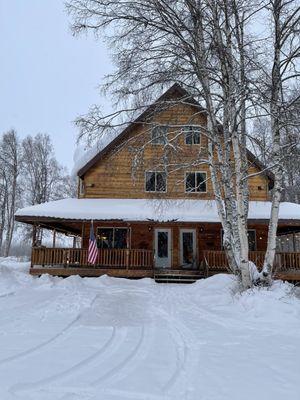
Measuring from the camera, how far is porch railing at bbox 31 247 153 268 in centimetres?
1547

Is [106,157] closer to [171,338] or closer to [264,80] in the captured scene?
[264,80]

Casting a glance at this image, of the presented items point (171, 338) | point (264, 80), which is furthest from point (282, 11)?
point (171, 338)

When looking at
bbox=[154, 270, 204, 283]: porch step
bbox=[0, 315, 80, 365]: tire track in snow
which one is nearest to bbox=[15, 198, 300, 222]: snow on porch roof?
bbox=[154, 270, 204, 283]: porch step

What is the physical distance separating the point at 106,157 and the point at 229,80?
8651mm

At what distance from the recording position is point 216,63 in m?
11.1

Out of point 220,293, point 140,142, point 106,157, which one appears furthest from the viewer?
point 106,157

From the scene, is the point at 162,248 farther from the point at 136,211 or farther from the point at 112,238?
the point at 136,211

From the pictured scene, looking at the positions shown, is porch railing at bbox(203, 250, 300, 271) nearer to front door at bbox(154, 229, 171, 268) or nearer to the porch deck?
the porch deck

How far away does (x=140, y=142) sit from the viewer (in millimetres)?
12414

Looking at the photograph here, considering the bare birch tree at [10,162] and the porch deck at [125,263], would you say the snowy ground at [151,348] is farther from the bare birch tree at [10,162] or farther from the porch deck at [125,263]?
the bare birch tree at [10,162]

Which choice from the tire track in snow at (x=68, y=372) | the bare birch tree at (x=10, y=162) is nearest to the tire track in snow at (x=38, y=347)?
the tire track in snow at (x=68, y=372)

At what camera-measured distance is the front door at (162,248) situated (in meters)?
17.4

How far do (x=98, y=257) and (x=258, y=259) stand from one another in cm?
686

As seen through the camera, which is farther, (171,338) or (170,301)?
(170,301)
